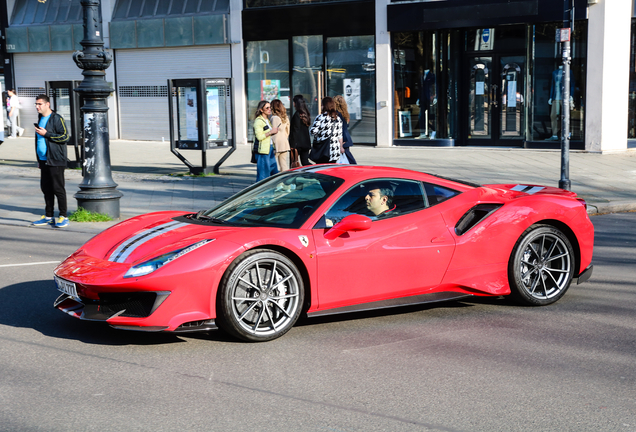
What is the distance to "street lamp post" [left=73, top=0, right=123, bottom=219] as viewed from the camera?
37.1ft

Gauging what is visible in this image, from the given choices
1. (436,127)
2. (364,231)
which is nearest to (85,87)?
(364,231)

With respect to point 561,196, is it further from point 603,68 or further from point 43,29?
point 43,29

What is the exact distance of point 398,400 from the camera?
4.38m

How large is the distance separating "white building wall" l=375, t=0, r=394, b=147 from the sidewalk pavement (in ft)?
2.09

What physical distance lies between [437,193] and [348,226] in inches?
39.7

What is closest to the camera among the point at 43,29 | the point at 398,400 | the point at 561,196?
the point at 398,400

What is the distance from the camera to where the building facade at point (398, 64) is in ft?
65.4

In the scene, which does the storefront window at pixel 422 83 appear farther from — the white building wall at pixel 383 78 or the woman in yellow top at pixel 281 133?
the woman in yellow top at pixel 281 133

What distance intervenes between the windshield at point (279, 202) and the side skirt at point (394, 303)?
0.67 meters

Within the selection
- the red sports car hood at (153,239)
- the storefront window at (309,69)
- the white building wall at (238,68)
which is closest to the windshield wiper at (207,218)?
the red sports car hood at (153,239)

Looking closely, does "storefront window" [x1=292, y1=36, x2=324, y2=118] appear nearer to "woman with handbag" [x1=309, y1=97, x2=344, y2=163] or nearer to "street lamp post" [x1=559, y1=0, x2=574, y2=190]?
"street lamp post" [x1=559, y1=0, x2=574, y2=190]

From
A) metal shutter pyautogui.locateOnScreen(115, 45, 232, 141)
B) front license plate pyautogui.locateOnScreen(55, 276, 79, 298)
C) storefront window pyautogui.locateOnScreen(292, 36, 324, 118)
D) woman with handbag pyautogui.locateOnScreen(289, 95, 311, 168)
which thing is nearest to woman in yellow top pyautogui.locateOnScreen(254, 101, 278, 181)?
woman with handbag pyautogui.locateOnScreen(289, 95, 311, 168)

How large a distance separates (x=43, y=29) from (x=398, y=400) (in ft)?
92.0

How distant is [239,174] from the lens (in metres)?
17.2
